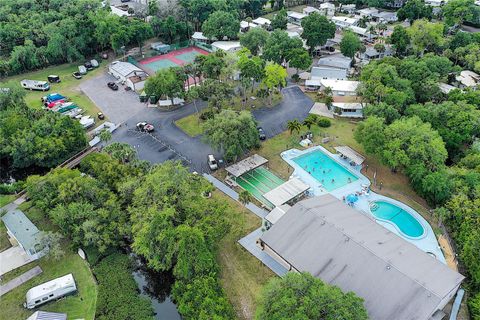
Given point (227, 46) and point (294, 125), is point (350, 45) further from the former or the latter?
point (294, 125)

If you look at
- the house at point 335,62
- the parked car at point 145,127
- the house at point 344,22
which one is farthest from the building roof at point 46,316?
the house at point 344,22

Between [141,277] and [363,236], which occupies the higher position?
[363,236]

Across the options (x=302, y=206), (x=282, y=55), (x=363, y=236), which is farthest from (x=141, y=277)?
(x=282, y=55)

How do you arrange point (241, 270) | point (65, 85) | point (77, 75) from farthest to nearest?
1. point (77, 75)
2. point (65, 85)
3. point (241, 270)

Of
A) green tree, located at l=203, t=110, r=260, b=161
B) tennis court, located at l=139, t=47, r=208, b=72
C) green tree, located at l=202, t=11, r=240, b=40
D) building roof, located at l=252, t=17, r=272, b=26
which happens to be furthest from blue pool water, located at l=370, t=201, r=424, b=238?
building roof, located at l=252, t=17, r=272, b=26

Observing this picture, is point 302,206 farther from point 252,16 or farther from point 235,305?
point 252,16

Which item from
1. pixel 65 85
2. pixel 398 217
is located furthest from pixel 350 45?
pixel 65 85
